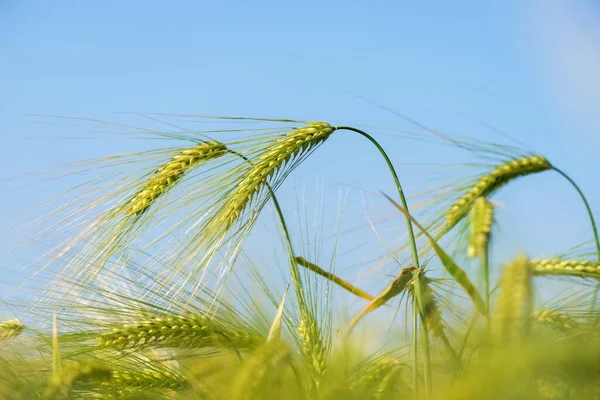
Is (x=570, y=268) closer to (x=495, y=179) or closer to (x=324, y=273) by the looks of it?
(x=495, y=179)

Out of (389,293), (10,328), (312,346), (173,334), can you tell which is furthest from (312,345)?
(10,328)

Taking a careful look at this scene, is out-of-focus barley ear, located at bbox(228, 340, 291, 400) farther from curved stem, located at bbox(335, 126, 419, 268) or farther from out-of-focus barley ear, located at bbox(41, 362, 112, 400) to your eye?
curved stem, located at bbox(335, 126, 419, 268)

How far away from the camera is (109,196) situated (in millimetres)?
1742

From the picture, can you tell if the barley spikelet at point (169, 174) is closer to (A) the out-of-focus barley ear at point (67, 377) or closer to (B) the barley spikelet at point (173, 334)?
(B) the barley spikelet at point (173, 334)

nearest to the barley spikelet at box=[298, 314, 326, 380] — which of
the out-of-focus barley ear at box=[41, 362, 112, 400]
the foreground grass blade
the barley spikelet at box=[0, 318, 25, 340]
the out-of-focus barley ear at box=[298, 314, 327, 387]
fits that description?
Answer: the out-of-focus barley ear at box=[298, 314, 327, 387]

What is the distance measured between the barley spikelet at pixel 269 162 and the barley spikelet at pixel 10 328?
0.67 metres

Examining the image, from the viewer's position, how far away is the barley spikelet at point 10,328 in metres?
1.76

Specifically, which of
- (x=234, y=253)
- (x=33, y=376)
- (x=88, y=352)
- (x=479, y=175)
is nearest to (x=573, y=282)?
(x=479, y=175)

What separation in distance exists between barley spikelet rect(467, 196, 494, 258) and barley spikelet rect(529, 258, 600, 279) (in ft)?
2.02

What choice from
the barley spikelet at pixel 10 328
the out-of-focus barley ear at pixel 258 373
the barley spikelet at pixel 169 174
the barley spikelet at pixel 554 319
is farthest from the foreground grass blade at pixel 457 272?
the barley spikelet at pixel 10 328

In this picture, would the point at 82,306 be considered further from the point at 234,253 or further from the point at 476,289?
the point at 476,289

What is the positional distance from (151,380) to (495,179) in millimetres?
1040

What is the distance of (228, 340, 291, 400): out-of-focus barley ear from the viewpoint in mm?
1037

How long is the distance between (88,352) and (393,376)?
0.75 m
